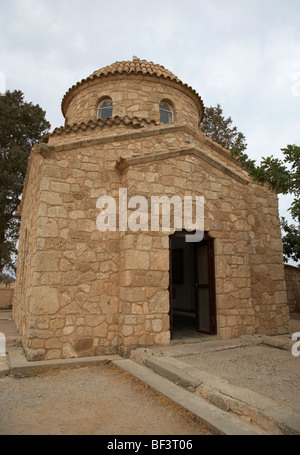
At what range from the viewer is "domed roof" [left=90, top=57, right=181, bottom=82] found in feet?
29.9

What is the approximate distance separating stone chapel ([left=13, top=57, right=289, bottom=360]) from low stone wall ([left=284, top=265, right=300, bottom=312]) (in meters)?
6.32

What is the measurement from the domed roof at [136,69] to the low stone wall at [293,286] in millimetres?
9458

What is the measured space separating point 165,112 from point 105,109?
1.88m

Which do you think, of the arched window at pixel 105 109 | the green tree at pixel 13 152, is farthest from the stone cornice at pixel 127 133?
the green tree at pixel 13 152

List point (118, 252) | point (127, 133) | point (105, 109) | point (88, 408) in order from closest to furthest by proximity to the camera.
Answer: point (88, 408) < point (118, 252) < point (127, 133) < point (105, 109)

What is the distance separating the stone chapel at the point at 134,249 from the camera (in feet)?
18.1

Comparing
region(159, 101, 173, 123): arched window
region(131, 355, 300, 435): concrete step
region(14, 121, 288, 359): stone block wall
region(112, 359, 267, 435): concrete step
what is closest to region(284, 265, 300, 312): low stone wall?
region(14, 121, 288, 359): stone block wall

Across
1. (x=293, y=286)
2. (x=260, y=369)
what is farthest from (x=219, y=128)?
(x=260, y=369)

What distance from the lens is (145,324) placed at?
552 cm

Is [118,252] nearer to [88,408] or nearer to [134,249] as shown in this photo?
[134,249]

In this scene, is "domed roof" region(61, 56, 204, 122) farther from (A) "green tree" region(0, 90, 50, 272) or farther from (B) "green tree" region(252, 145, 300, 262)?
(A) "green tree" region(0, 90, 50, 272)

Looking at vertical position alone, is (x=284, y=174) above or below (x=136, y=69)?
below

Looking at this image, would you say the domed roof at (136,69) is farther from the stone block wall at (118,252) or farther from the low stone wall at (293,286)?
the low stone wall at (293,286)

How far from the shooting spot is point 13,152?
62.4 feet
